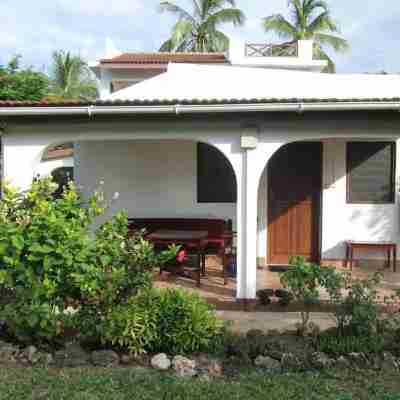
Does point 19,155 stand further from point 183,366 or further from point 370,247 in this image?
point 370,247

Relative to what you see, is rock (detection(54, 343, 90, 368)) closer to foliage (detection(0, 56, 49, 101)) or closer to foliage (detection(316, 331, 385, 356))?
foliage (detection(316, 331, 385, 356))

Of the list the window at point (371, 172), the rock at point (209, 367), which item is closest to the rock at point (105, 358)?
the rock at point (209, 367)

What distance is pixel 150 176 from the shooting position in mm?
10055

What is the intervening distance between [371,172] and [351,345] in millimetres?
5546

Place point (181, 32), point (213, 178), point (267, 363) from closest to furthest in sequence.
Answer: point (267, 363), point (213, 178), point (181, 32)

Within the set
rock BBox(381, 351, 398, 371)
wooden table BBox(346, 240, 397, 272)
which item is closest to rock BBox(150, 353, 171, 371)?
rock BBox(381, 351, 398, 371)

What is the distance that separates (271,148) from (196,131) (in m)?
1.12

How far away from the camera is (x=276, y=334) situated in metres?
5.19

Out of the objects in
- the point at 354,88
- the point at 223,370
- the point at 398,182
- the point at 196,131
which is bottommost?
the point at 223,370

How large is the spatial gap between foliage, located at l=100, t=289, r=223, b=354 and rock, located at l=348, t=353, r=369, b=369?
1313mm

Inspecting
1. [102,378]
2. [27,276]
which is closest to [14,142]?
[27,276]

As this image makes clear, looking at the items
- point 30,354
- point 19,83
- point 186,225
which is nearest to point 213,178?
point 186,225

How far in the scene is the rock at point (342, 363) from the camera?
4.47 m

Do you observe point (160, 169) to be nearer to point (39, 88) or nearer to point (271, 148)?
point (271, 148)
